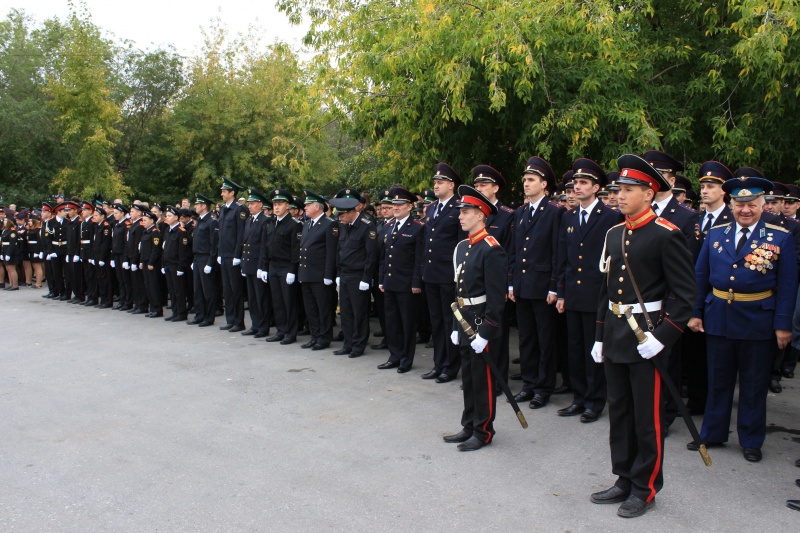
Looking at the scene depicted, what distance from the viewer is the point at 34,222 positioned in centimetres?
1719

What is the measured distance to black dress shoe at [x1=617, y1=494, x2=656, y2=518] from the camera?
13.2 feet

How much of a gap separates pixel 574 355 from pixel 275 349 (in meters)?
4.44

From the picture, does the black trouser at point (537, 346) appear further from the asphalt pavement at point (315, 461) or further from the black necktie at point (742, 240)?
the black necktie at point (742, 240)

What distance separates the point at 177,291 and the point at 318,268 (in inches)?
144

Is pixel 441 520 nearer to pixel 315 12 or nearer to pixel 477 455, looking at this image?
pixel 477 455

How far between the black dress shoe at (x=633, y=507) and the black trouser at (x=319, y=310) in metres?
5.60

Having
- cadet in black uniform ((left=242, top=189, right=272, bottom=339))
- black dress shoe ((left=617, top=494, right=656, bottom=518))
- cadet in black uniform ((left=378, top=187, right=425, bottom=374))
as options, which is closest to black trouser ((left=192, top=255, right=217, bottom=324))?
cadet in black uniform ((left=242, top=189, right=272, bottom=339))

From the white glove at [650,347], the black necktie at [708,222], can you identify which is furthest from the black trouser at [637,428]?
the black necktie at [708,222]

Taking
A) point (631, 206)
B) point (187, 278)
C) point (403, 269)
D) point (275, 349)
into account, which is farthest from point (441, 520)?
point (187, 278)

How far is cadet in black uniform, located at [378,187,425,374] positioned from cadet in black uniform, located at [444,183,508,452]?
8.00 feet

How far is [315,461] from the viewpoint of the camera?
4980mm

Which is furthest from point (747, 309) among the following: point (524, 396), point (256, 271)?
point (256, 271)

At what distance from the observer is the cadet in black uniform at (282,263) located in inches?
377

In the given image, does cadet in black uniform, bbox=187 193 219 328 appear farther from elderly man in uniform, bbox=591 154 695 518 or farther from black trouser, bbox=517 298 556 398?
elderly man in uniform, bbox=591 154 695 518
